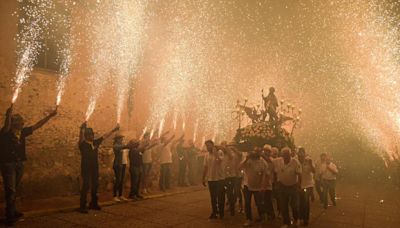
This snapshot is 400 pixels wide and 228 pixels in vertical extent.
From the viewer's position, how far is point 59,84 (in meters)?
10.4

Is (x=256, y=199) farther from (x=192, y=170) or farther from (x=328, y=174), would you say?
(x=192, y=170)

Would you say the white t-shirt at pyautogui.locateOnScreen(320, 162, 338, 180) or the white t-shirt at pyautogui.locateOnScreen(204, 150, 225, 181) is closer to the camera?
the white t-shirt at pyautogui.locateOnScreen(204, 150, 225, 181)

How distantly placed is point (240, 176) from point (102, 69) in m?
6.39

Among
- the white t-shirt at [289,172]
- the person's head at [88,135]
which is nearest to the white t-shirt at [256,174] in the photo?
the white t-shirt at [289,172]

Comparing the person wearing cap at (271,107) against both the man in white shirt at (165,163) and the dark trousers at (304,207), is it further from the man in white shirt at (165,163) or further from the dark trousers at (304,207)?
the man in white shirt at (165,163)

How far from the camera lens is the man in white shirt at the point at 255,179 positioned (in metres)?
7.62

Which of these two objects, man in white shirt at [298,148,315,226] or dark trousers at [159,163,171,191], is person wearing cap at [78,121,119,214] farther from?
man in white shirt at [298,148,315,226]

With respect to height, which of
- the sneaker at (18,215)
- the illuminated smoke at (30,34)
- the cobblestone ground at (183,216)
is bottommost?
the cobblestone ground at (183,216)

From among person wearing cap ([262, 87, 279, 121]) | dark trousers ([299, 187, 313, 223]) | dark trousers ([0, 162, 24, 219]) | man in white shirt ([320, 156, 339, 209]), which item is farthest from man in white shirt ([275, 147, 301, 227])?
dark trousers ([0, 162, 24, 219])

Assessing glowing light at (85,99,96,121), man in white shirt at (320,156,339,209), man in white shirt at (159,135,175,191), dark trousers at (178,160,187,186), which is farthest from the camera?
dark trousers at (178,160,187,186)

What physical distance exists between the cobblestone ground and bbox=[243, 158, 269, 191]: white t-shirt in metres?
1.01

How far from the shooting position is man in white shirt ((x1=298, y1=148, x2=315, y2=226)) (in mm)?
8125

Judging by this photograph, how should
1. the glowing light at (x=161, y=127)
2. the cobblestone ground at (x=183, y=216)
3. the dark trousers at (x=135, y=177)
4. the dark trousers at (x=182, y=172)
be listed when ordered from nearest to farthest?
the cobblestone ground at (x=183, y=216), the dark trousers at (x=135, y=177), the dark trousers at (x=182, y=172), the glowing light at (x=161, y=127)

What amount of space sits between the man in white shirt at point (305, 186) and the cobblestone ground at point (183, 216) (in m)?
0.50
